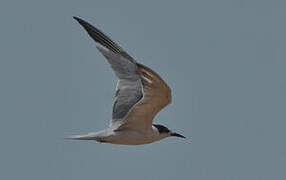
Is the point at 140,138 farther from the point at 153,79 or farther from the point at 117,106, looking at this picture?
the point at 153,79

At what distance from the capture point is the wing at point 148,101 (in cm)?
964

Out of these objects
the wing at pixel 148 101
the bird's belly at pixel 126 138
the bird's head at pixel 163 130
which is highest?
the wing at pixel 148 101

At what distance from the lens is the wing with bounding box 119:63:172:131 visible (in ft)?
31.6

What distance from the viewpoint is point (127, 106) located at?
11555 millimetres

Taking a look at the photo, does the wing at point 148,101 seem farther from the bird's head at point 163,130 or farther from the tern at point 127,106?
the bird's head at point 163,130

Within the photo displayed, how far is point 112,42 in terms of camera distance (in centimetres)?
1222

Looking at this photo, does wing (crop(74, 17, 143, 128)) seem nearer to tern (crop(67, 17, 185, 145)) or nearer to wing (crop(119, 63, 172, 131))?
tern (crop(67, 17, 185, 145))

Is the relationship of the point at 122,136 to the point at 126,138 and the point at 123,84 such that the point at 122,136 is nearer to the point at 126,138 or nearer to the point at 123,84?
the point at 126,138

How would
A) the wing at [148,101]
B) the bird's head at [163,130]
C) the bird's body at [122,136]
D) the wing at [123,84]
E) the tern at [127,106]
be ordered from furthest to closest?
the bird's head at [163,130]
the wing at [123,84]
the bird's body at [122,136]
the tern at [127,106]
the wing at [148,101]

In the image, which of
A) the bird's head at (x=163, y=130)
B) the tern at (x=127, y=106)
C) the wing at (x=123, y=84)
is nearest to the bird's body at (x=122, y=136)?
the tern at (x=127, y=106)

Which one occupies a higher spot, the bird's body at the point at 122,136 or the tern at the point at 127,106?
the tern at the point at 127,106

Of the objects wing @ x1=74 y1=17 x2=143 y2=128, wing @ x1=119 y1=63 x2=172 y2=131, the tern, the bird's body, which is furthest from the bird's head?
wing @ x1=74 y1=17 x2=143 y2=128

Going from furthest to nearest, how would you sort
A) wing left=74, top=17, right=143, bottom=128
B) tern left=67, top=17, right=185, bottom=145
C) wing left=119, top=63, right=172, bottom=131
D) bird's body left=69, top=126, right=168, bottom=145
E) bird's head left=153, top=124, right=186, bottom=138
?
bird's head left=153, top=124, right=186, bottom=138 < wing left=74, top=17, right=143, bottom=128 < bird's body left=69, top=126, right=168, bottom=145 < tern left=67, top=17, right=185, bottom=145 < wing left=119, top=63, right=172, bottom=131

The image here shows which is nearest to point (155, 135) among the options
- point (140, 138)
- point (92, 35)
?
point (140, 138)
